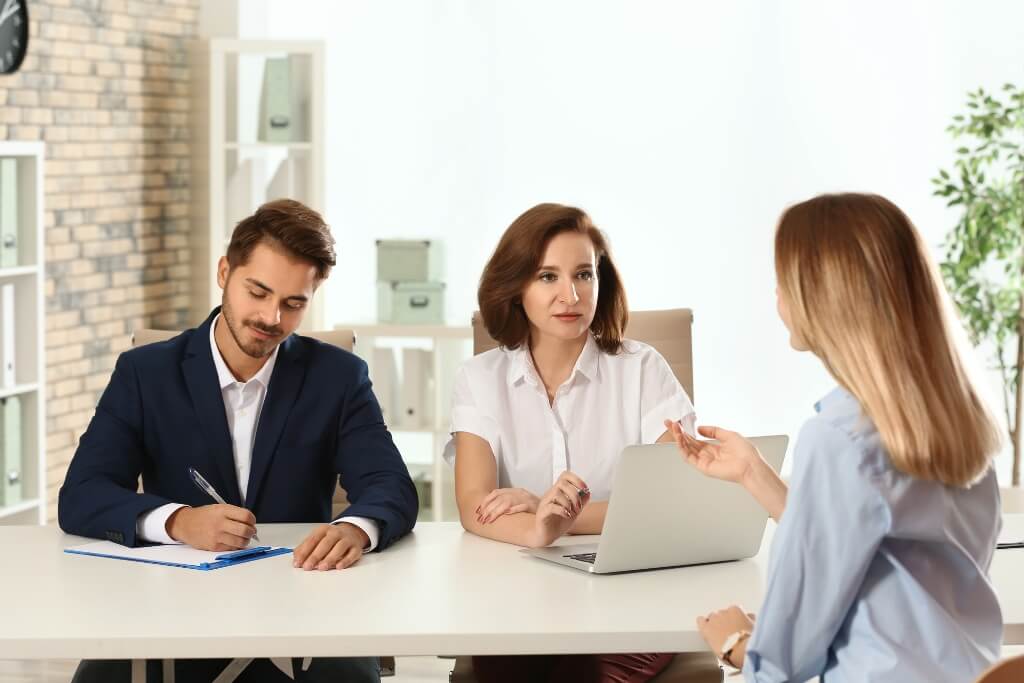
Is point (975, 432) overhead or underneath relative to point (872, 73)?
underneath

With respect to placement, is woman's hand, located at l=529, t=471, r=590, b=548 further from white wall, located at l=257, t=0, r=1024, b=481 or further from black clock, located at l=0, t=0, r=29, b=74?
white wall, located at l=257, t=0, r=1024, b=481

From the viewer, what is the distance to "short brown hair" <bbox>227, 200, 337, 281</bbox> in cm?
247

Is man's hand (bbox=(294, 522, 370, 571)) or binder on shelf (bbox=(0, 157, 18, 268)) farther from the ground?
binder on shelf (bbox=(0, 157, 18, 268))

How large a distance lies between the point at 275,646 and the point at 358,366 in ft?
2.99

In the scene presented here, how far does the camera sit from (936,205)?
223 inches

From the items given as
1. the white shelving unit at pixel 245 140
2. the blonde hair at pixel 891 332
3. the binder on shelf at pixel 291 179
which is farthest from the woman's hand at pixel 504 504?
the binder on shelf at pixel 291 179

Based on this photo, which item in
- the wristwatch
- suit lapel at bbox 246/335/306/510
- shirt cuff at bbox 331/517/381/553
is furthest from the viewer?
suit lapel at bbox 246/335/306/510

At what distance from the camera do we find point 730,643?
1.78 meters

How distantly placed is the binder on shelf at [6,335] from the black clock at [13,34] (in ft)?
2.73

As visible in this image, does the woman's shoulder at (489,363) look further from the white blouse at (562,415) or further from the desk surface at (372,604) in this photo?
the desk surface at (372,604)

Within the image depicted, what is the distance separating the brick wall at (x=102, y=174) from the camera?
16.6 feet

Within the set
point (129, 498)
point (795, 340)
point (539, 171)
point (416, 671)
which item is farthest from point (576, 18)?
point (795, 340)

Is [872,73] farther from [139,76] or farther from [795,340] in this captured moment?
[795,340]

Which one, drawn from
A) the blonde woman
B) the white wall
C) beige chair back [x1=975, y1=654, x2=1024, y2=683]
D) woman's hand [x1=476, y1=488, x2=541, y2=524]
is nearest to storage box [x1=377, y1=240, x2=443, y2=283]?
the white wall
